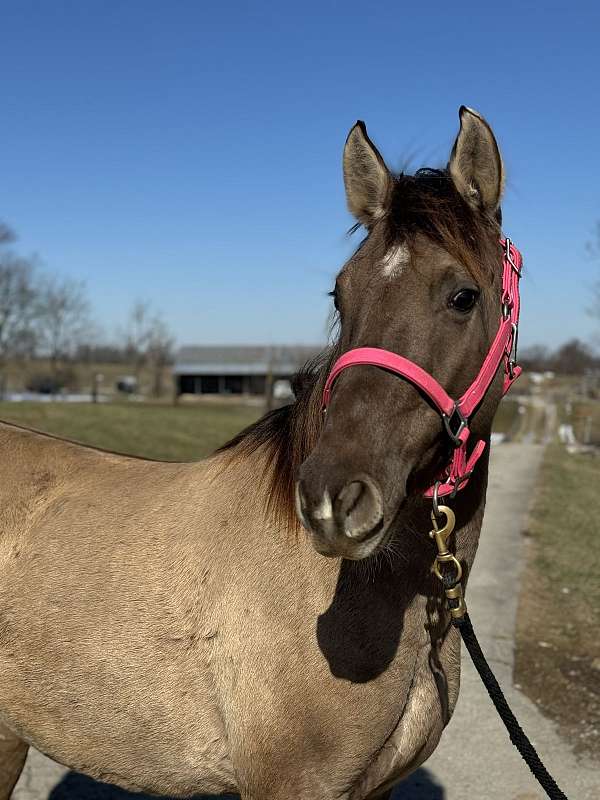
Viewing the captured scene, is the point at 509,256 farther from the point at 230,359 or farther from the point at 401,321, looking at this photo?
the point at 230,359

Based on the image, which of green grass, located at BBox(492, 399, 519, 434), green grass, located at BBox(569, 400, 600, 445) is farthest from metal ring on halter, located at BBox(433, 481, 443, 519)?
green grass, located at BBox(492, 399, 519, 434)

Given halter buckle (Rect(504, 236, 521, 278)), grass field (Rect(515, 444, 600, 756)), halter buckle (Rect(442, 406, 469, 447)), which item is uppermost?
halter buckle (Rect(504, 236, 521, 278))

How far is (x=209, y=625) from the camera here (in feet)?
8.11

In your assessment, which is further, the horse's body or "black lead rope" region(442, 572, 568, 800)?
"black lead rope" region(442, 572, 568, 800)

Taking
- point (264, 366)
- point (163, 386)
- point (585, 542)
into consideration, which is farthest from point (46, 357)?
point (585, 542)

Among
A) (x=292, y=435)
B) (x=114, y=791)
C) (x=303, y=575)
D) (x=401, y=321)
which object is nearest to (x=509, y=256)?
(x=401, y=321)

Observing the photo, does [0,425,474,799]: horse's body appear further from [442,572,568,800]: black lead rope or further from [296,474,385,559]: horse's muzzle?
[296,474,385,559]: horse's muzzle

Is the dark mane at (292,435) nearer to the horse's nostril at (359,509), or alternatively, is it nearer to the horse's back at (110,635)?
the horse's back at (110,635)

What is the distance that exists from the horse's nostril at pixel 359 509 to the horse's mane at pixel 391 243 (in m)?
0.63

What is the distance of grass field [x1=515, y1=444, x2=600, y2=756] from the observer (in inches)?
213

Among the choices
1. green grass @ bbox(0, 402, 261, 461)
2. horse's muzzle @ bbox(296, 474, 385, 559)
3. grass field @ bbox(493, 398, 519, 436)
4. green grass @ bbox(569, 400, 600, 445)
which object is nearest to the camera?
horse's muzzle @ bbox(296, 474, 385, 559)

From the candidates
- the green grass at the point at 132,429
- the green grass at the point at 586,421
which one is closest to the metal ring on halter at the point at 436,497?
the green grass at the point at 132,429

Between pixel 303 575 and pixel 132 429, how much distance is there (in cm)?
2109

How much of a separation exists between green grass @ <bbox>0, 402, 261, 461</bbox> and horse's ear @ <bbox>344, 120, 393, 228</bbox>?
50.2ft
